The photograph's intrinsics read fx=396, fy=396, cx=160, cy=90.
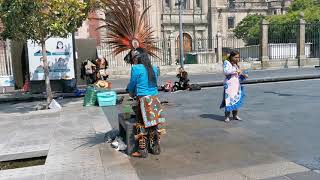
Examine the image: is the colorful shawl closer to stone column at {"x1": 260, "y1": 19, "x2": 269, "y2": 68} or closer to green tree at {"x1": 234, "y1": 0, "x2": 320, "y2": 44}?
stone column at {"x1": 260, "y1": 19, "x2": 269, "y2": 68}

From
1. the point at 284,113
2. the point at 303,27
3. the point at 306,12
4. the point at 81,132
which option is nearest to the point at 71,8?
the point at 81,132

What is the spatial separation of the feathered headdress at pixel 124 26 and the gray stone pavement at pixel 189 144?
1.91m

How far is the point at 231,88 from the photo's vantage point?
8.76m

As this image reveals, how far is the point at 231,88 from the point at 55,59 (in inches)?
359

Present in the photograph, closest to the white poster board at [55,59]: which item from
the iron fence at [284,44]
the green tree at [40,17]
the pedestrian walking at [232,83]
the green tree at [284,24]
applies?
the green tree at [40,17]

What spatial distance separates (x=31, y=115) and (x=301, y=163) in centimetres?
793

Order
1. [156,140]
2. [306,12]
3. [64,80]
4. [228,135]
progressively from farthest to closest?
[306,12], [64,80], [228,135], [156,140]

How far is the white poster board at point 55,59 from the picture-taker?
1560cm

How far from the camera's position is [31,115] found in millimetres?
11203

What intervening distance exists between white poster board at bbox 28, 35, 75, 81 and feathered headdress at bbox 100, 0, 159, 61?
7.89 m

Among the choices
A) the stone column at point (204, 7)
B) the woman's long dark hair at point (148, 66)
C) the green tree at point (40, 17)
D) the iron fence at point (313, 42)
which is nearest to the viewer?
the woman's long dark hair at point (148, 66)

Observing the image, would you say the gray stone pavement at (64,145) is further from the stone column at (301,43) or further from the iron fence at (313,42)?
the iron fence at (313,42)

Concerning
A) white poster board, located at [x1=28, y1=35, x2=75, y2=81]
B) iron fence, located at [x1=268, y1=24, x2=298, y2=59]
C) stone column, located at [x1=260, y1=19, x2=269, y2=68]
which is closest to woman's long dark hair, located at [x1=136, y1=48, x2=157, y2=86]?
white poster board, located at [x1=28, y1=35, x2=75, y2=81]

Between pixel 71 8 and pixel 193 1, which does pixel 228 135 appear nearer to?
pixel 71 8
